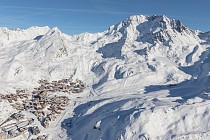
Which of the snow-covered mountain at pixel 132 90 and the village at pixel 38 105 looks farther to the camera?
the village at pixel 38 105

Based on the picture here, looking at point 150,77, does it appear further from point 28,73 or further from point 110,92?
point 28,73

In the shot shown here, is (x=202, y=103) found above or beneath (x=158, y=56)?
beneath

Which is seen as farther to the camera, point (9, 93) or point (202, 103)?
point (9, 93)

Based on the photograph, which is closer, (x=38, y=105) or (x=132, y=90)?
(x=38, y=105)

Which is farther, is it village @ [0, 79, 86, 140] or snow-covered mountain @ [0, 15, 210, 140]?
village @ [0, 79, 86, 140]

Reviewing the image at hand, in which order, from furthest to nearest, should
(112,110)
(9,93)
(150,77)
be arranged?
(150,77) → (9,93) → (112,110)

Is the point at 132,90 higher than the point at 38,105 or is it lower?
higher

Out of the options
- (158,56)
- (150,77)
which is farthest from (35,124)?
(158,56)

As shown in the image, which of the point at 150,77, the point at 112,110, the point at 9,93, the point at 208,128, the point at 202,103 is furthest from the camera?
the point at 150,77
